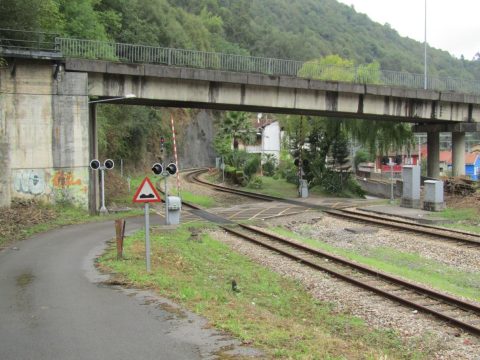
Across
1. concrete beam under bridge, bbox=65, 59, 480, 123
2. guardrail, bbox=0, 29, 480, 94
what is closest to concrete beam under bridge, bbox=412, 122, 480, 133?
concrete beam under bridge, bbox=65, 59, 480, 123

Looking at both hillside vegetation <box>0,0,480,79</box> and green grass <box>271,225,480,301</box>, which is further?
hillside vegetation <box>0,0,480,79</box>

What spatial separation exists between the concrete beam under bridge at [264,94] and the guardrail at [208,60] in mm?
1120

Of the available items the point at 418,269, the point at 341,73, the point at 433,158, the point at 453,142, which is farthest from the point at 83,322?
the point at 453,142

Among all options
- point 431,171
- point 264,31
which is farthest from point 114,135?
point 264,31

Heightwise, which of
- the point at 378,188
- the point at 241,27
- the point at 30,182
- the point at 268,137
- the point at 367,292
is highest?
the point at 241,27

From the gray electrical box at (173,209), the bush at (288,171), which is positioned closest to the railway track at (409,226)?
the gray electrical box at (173,209)

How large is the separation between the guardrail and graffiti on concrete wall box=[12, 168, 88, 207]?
5266 millimetres

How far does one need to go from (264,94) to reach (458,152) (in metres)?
18.2

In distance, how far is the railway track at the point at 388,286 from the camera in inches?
378

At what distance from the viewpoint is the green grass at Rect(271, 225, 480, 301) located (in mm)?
12234

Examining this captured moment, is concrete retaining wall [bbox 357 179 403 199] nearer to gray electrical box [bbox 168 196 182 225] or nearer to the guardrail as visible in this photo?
the guardrail

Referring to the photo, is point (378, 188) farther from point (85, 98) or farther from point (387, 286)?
point (387, 286)

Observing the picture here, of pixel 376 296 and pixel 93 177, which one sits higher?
pixel 93 177

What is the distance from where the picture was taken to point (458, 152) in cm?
3875
